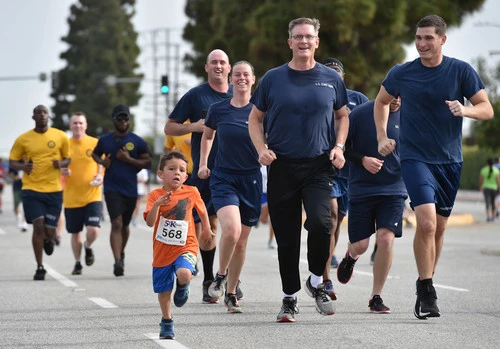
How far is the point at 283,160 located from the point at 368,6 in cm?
2816

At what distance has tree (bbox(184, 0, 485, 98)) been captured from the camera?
121 feet

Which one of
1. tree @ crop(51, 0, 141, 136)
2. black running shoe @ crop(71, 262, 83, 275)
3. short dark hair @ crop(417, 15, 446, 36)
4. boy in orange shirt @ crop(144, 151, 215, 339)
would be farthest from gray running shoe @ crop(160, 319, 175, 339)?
tree @ crop(51, 0, 141, 136)

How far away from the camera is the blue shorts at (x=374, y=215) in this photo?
10281mm

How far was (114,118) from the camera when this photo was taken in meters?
14.6

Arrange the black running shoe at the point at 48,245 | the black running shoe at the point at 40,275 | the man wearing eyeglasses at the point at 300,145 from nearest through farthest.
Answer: the man wearing eyeglasses at the point at 300,145
the black running shoe at the point at 40,275
the black running shoe at the point at 48,245

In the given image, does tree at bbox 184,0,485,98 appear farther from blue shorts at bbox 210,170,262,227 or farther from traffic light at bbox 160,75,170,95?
blue shorts at bbox 210,170,262,227

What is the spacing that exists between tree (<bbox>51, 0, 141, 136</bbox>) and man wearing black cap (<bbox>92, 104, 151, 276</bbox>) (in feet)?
256

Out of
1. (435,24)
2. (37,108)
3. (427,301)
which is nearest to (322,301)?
(427,301)

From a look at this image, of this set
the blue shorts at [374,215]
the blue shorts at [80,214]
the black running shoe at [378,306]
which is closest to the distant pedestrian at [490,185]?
the blue shorts at [80,214]

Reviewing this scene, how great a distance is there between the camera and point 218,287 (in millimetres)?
10781

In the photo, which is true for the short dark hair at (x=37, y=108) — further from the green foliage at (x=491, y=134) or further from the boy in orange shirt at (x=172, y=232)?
the green foliage at (x=491, y=134)

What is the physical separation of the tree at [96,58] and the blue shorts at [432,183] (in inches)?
3303

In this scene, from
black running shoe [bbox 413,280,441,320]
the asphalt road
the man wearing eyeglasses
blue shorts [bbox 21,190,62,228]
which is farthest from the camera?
blue shorts [bbox 21,190,62,228]

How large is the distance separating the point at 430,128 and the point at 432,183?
410 mm
